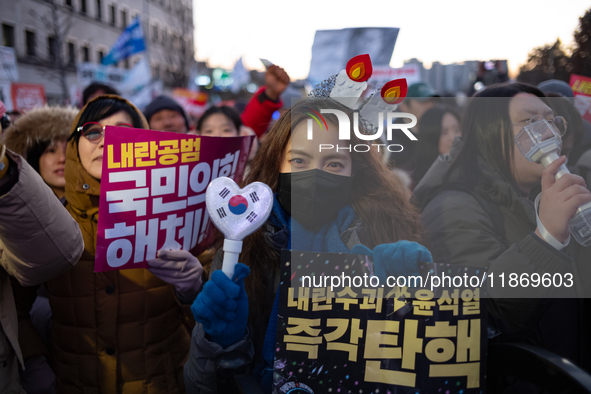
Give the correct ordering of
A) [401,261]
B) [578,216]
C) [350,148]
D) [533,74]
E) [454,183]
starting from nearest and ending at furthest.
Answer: [401,261], [578,216], [350,148], [454,183], [533,74]

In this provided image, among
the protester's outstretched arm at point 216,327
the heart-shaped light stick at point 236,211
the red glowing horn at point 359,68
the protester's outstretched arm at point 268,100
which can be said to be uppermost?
the protester's outstretched arm at point 268,100

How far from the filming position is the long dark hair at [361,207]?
4.69ft

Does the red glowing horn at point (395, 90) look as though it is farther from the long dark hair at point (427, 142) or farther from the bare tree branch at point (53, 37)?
the bare tree branch at point (53, 37)

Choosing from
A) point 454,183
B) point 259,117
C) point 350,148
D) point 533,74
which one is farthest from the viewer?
point 259,117

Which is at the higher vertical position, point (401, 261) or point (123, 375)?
point (401, 261)

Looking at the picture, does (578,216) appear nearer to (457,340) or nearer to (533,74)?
(457,340)

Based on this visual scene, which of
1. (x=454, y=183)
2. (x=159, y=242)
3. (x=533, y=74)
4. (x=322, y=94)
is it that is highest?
(x=533, y=74)

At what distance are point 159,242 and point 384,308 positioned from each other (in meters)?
0.93

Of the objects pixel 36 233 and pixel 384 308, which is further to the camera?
pixel 36 233

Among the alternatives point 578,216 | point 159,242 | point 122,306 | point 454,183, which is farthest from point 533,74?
point 122,306

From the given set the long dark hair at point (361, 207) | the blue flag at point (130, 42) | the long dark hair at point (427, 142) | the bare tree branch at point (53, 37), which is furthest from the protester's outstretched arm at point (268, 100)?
the bare tree branch at point (53, 37)

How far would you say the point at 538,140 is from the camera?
4.47 feet

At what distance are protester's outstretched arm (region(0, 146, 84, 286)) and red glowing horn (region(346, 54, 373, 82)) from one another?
3.34ft

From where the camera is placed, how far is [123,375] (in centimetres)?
177
